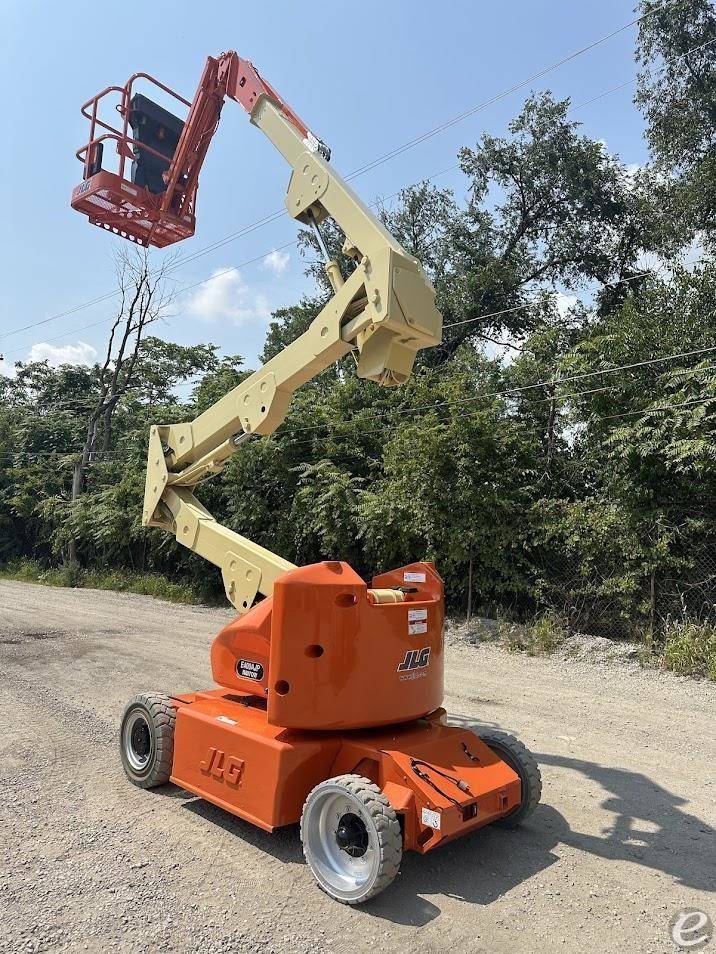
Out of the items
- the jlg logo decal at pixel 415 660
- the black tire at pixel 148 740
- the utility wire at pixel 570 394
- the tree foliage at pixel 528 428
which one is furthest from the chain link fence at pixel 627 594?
the black tire at pixel 148 740

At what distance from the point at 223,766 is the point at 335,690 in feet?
3.17

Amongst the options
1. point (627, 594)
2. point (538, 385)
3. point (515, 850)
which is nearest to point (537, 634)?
point (627, 594)

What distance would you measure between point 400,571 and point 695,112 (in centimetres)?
1683

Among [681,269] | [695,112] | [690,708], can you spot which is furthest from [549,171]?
[690,708]

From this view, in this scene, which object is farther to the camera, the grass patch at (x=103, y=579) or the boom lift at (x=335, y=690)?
the grass patch at (x=103, y=579)

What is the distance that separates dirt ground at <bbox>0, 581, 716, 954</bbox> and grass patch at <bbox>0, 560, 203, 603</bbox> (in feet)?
34.3

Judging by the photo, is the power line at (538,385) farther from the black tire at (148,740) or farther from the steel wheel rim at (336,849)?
the steel wheel rim at (336,849)

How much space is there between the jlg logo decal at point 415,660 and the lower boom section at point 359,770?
427 mm

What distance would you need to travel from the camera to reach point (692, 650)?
891cm

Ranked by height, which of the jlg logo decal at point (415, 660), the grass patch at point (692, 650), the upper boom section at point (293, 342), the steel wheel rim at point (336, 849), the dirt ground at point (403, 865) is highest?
the upper boom section at point (293, 342)

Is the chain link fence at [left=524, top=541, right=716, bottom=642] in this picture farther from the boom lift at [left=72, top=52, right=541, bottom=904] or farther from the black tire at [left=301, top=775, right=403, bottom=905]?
the black tire at [left=301, top=775, right=403, bottom=905]

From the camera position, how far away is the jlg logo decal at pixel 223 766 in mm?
4207

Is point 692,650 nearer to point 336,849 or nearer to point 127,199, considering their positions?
point 336,849

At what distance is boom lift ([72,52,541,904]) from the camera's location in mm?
3742
